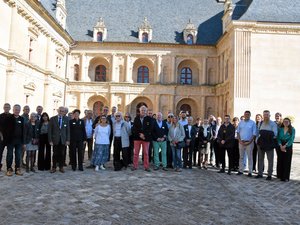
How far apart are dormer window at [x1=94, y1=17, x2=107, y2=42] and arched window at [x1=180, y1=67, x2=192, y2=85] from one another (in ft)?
30.3

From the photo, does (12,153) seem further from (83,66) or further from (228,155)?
(83,66)

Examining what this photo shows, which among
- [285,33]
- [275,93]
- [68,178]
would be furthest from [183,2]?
[68,178]

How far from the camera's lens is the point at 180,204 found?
6906 mm

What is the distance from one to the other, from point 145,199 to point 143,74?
2930 centimetres

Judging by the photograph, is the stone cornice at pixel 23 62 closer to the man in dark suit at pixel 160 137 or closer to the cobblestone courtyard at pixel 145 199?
the cobblestone courtyard at pixel 145 199

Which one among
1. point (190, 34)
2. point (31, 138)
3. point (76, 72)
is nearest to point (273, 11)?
point (190, 34)

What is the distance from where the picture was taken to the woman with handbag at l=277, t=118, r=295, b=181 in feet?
32.7

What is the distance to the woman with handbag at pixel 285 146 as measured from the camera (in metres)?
9.98

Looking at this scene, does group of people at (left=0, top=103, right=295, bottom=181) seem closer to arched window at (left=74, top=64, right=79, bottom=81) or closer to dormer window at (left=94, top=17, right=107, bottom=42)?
dormer window at (left=94, top=17, right=107, bottom=42)

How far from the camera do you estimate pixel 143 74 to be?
35.9m

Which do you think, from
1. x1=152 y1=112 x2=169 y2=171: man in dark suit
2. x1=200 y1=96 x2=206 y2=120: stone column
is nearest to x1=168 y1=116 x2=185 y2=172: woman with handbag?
x1=152 y1=112 x2=169 y2=171: man in dark suit

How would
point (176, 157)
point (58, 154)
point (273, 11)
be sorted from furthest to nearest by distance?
1. point (273, 11)
2. point (176, 157)
3. point (58, 154)

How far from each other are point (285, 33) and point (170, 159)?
62.6ft

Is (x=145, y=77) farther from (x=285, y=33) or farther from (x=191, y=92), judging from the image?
(x=285, y=33)
